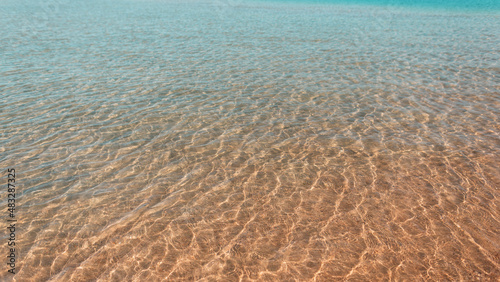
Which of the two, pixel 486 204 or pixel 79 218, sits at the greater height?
pixel 486 204

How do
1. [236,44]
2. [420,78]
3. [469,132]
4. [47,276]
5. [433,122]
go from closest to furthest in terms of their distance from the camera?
[47,276], [469,132], [433,122], [420,78], [236,44]

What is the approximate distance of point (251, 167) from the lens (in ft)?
26.4

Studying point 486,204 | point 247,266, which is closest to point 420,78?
point 486,204

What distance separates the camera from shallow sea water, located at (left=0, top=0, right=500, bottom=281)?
5516 millimetres

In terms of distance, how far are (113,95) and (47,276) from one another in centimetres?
807

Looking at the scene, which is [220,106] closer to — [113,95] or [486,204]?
[113,95]

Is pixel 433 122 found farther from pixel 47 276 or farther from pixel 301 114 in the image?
pixel 47 276

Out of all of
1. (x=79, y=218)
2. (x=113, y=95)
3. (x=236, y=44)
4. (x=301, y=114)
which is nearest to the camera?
(x=79, y=218)

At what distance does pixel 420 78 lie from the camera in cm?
1426

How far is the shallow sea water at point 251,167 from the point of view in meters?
5.52

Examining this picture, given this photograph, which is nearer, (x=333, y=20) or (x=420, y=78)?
(x=420, y=78)

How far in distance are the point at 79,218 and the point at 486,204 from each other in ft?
26.4

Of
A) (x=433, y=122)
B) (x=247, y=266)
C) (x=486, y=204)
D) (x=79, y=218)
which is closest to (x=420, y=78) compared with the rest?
(x=433, y=122)

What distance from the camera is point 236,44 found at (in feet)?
67.8
